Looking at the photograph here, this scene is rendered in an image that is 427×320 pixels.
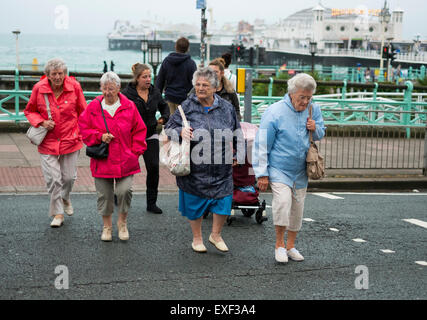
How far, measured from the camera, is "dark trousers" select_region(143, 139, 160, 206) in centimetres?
782

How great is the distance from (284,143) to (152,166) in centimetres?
251

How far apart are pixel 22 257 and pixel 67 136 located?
170 centimetres

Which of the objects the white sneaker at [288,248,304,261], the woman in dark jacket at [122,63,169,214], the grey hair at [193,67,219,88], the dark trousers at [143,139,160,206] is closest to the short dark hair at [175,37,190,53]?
the woman in dark jacket at [122,63,169,214]

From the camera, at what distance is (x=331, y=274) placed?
5.55 m

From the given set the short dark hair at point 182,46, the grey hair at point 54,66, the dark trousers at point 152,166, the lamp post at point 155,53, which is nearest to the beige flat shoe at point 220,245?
the dark trousers at point 152,166

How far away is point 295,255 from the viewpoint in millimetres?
5996

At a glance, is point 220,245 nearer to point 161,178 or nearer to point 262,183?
point 262,183

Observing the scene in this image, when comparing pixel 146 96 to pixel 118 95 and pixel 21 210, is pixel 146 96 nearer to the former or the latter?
pixel 118 95

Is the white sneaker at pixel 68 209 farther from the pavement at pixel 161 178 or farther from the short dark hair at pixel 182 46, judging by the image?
the short dark hair at pixel 182 46

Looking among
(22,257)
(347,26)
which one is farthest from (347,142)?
(347,26)

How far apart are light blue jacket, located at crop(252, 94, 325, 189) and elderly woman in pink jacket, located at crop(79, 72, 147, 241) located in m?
1.36

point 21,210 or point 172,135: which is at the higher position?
point 172,135

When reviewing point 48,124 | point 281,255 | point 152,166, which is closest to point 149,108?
point 152,166

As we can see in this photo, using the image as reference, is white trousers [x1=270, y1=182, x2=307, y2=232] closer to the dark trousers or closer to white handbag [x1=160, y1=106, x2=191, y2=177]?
white handbag [x1=160, y1=106, x2=191, y2=177]
